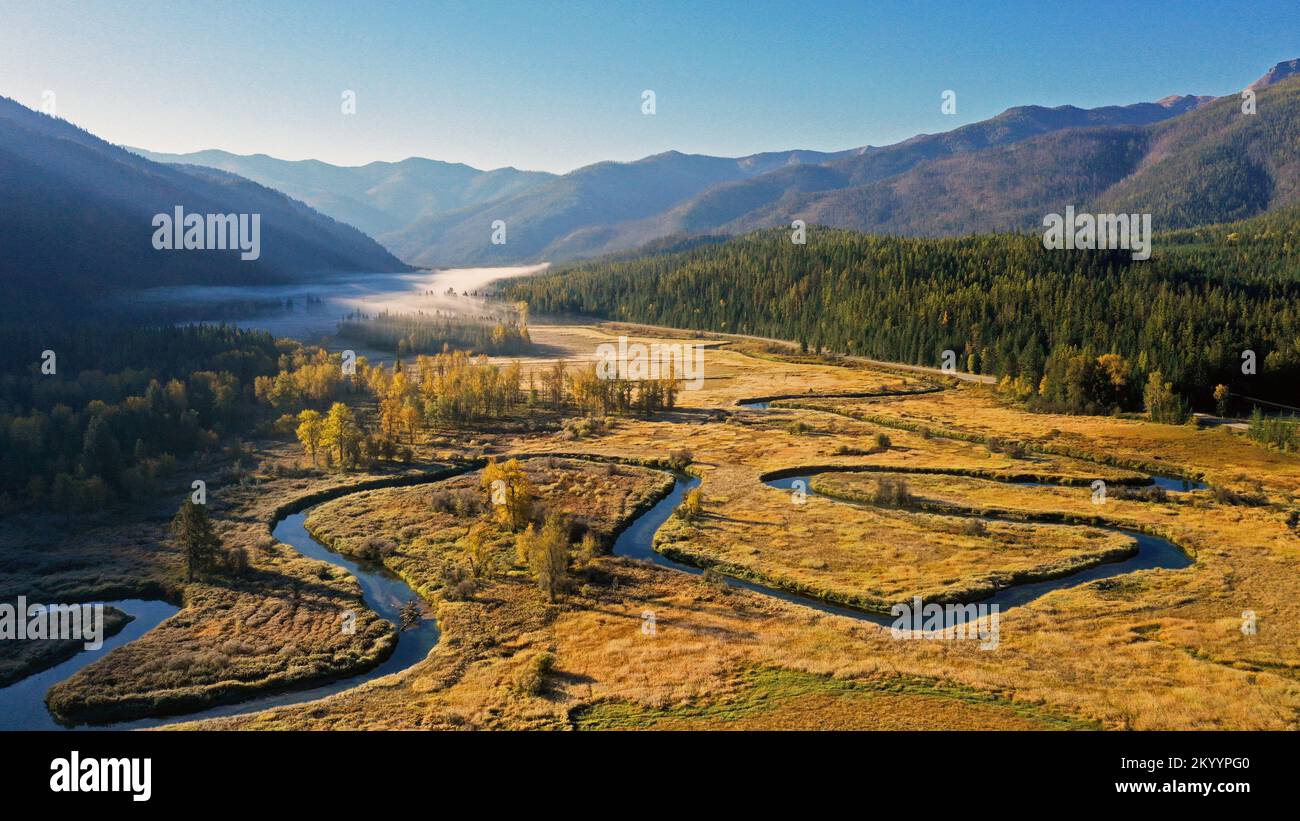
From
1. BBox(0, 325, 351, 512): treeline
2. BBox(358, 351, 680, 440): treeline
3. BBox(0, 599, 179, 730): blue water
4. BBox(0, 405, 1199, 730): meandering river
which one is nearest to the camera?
BBox(0, 599, 179, 730): blue water

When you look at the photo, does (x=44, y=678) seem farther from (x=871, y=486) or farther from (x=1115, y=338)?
(x=1115, y=338)

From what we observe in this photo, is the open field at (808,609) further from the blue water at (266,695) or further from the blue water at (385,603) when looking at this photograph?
the blue water at (266,695)

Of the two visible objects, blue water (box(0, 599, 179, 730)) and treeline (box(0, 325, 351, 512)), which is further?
treeline (box(0, 325, 351, 512))

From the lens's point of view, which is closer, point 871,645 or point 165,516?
point 871,645

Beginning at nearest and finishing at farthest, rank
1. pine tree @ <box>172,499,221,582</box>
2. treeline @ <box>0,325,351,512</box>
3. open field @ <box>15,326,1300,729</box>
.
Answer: open field @ <box>15,326,1300,729</box> → pine tree @ <box>172,499,221,582</box> → treeline @ <box>0,325,351,512</box>

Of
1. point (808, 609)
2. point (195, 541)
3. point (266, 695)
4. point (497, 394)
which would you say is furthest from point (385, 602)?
point (497, 394)

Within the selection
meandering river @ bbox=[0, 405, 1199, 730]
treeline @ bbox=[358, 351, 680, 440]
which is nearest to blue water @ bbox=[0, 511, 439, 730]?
meandering river @ bbox=[0, 405, 1199, 730]

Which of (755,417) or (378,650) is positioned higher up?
(755,417)

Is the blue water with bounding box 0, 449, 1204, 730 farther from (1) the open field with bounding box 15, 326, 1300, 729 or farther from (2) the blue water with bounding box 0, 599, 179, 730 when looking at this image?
(1) the open field with bounding box 15, 326, 1300, 729

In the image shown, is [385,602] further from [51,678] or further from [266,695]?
[51,678]
